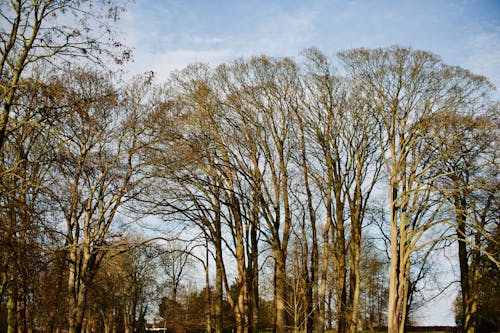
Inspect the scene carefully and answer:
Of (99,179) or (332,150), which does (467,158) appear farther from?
(99,179)

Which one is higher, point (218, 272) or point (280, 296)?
point (218, 272)

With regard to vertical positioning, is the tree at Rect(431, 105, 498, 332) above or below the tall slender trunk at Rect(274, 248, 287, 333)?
above

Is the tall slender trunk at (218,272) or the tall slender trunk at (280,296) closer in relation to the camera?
the tall slender trunk at (280,296)

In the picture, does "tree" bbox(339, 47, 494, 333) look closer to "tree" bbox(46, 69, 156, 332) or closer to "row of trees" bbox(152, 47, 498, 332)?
"row of trees" bbox(152, 47, 498, 332)

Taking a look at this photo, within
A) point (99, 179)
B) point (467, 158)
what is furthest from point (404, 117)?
point (99, 179)

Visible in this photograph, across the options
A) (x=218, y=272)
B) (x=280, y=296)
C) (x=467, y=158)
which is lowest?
(x=280, y=296)

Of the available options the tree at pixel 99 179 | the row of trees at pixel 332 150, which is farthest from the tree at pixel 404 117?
the tree at pixel 99 179

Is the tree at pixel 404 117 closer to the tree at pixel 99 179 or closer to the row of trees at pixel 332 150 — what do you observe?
the row of trees at pixel 332 150

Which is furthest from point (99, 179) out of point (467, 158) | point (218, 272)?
point (467, 158)

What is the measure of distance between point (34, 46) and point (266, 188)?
11864mm

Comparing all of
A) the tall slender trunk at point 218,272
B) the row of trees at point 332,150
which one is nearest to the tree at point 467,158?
the row of trees at point 332,150

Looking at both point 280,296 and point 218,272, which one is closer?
point 280,296

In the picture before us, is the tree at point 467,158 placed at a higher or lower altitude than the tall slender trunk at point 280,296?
higher

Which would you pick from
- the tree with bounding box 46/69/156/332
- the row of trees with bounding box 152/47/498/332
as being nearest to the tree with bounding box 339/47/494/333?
the row of trees with bounding box 152/47/498/332
